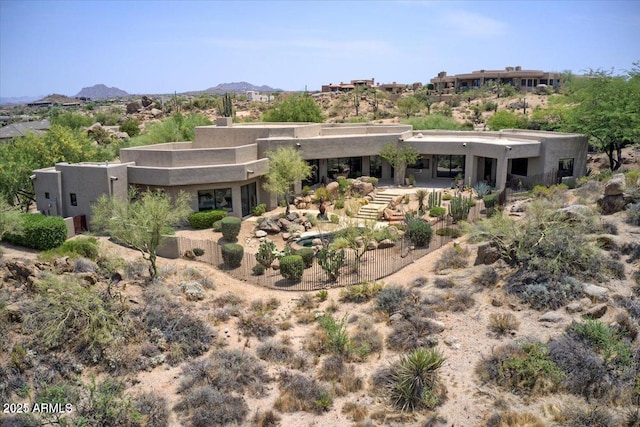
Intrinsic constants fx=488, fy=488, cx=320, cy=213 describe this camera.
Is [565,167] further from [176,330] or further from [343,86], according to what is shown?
[343,86]

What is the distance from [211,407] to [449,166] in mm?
31393

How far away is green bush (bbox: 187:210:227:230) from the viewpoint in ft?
98.0

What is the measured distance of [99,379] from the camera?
1505 cm

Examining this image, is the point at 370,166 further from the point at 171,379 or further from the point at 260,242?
the point at 171,379

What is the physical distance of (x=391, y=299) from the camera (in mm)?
19844

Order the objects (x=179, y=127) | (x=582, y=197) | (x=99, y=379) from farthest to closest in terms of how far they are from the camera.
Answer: (x=179, y=127), (x=582, y=197), (x=99, y=379)

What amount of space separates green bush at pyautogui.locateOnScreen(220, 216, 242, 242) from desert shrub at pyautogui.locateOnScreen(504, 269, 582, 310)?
15081 millimetres

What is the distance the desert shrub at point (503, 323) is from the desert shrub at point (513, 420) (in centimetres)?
412

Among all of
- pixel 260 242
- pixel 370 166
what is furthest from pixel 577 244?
pixel 370 166

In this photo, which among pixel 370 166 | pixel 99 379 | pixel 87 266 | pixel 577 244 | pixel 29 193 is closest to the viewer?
pixel 99 379

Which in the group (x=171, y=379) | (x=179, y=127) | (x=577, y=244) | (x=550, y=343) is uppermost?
(x=179, y=127)

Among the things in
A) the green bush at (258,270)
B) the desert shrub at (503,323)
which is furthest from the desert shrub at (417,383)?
the green bush at (258,270)

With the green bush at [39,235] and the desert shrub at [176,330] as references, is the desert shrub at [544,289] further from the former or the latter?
the green bush at [39,235]

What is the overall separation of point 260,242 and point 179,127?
23.2m
